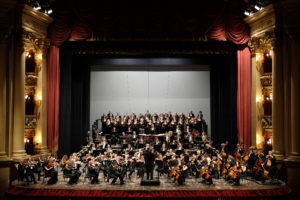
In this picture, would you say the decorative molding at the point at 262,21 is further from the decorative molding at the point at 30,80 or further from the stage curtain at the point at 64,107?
the decorative molding at the point at 30,80

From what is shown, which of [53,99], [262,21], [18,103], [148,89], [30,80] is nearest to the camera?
[18,103]

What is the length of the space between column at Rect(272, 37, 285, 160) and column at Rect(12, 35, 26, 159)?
7875 mm

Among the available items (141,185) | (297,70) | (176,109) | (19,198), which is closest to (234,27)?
(297,70)

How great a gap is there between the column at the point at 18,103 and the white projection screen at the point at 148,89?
5.99 m

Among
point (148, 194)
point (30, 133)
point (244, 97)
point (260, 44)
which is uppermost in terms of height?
point (260, 44)

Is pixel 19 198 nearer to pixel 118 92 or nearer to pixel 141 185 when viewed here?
pixel 141 185

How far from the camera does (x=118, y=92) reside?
15.8 metres

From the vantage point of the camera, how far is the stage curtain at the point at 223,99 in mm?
12883

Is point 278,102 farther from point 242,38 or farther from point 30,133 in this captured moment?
point 30,133

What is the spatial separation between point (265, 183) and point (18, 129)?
747 cm

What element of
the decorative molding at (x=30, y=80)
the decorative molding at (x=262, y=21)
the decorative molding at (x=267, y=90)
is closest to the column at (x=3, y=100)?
the decorative molding at (x=30, y=80)

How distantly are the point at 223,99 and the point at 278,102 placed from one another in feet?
14.1

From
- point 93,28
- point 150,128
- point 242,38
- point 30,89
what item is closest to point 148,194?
point 150,128

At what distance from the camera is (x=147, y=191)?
7.94 metres
